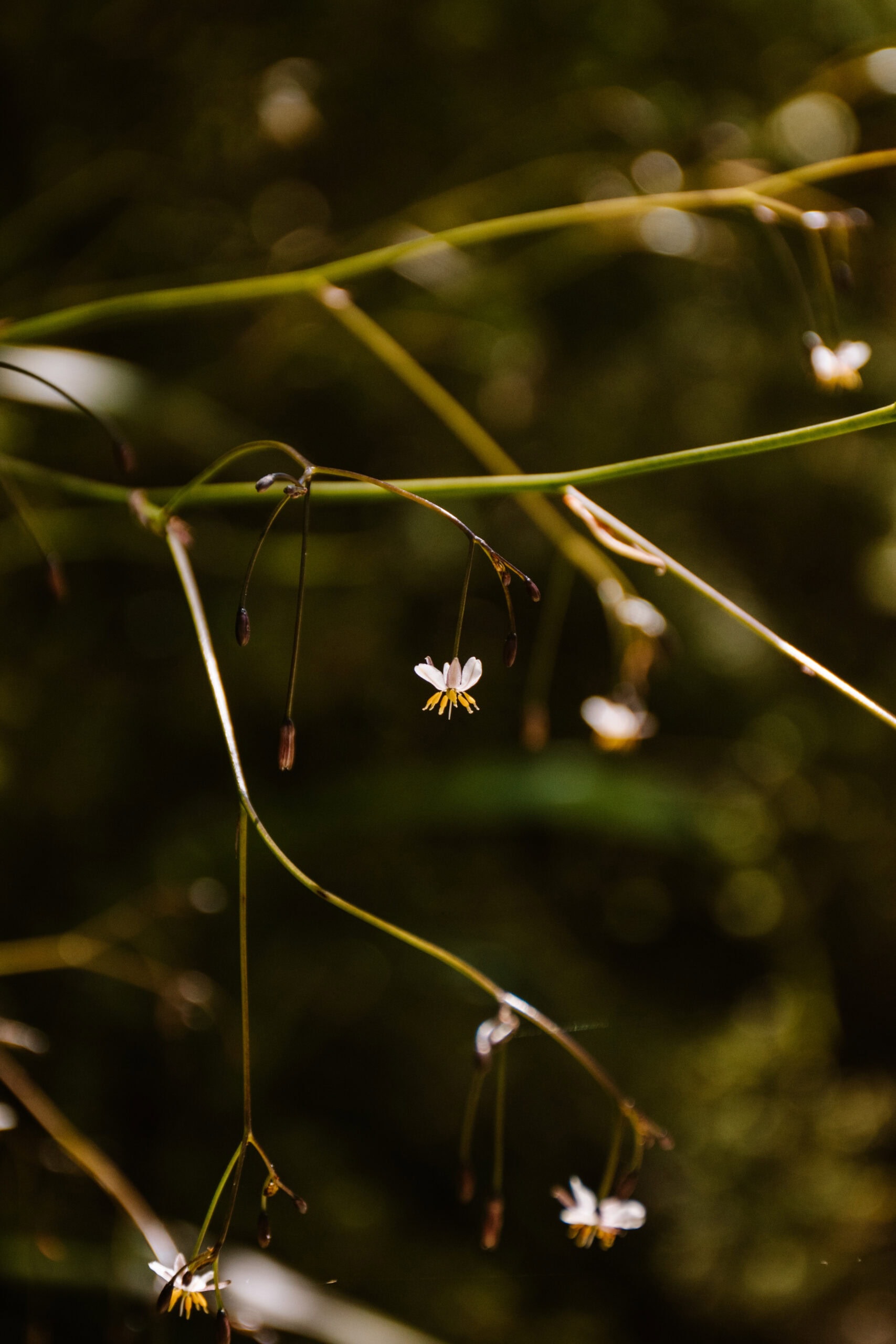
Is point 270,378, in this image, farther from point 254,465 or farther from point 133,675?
point 133,675

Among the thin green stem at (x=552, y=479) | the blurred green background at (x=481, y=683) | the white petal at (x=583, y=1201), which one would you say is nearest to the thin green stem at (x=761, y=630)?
the thin green stem at (x=552, y=479)

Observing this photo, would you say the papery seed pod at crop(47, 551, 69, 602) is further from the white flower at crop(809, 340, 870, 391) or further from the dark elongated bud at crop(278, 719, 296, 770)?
the white flower at crop(809, 340, 870, 391)

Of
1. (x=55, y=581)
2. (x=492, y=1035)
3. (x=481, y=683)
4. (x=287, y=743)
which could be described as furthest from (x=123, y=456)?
(x=481, y=683)

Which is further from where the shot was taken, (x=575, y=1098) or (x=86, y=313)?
(x=575, y=1098)

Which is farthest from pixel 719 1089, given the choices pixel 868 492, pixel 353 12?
pixel 353 12

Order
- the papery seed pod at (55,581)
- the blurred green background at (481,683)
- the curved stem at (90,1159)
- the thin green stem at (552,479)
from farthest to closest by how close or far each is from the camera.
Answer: the blurred green background at (481,683) → the curved stem at (90,1159) → the papery seed pod at (55,581) → the thin green stem at (552,479)

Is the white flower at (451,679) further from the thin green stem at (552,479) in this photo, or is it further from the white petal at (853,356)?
the white petal at (853,356)

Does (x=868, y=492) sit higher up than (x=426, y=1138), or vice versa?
(x=868, y=492)
